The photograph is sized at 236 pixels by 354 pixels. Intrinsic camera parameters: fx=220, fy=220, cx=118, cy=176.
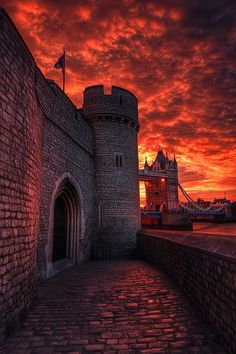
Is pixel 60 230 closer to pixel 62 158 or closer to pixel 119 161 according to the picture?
pixel 62 158

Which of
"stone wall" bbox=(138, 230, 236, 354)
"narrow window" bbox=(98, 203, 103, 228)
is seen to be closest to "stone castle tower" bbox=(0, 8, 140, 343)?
"narrow window" bbox=(98, 203, 103, 228)

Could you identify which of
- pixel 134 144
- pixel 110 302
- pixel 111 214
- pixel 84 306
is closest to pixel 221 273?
pixel 110 302

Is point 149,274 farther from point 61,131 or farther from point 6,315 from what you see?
point 61,131

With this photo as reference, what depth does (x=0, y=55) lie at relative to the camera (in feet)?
12.8

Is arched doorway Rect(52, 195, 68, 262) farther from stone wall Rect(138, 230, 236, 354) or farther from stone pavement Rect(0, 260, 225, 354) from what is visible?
stone wall Rect(138, 230, 236, 354)

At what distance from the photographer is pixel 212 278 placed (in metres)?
3.98

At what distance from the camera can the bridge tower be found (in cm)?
1363

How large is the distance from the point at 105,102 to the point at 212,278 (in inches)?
497

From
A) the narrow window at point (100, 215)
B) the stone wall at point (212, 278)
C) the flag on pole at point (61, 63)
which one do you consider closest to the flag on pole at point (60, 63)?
the flag on pole at point (61, 63)

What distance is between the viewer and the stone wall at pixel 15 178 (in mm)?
3850

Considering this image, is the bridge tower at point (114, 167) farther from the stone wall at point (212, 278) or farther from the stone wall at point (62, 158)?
the stone wall at point (212, 278)

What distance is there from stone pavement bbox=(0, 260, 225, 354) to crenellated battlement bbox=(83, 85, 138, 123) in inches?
431

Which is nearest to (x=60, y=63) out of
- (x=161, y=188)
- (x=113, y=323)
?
(x=113, y=323)

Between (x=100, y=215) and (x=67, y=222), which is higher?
(x=100, y=215)
